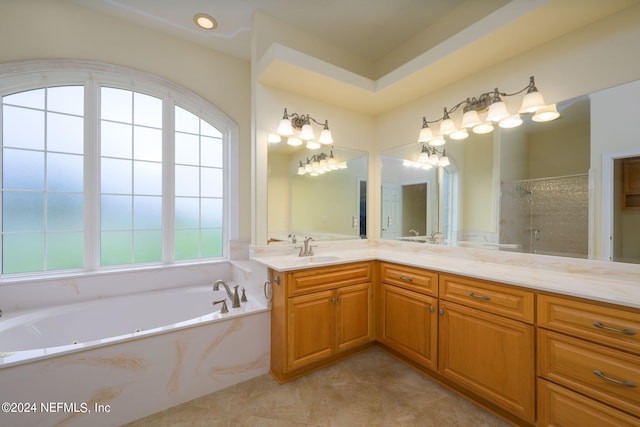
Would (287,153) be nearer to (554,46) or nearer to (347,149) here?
(347,149)

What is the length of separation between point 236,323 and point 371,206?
191cm

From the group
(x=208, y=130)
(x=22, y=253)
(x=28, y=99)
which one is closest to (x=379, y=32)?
(x=208, y=130)

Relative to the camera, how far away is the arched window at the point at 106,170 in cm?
204

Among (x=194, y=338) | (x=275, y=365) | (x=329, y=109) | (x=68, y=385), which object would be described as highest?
(x=329, y=109)

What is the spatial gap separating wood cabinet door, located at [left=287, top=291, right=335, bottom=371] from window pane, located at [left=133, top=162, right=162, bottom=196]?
1953mm

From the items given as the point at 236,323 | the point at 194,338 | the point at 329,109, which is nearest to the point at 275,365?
the point at 236,323

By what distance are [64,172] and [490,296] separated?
352cm

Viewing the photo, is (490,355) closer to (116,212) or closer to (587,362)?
(587,362)

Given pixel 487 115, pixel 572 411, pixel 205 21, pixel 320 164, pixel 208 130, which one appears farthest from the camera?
pixel 208 130

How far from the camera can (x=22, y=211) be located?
205 centimetres

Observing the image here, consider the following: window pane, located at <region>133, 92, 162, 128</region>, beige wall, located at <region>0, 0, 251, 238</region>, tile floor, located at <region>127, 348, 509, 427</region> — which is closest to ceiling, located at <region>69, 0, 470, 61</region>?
beige wall, located at <region>0, 0, 251, 238</region>

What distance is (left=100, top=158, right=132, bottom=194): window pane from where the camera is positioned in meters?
2.33

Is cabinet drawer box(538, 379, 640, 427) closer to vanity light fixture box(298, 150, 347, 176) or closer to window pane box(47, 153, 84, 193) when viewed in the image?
vanity light fixture box(298, 150, 347, 176)

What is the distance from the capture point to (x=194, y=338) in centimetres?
167
